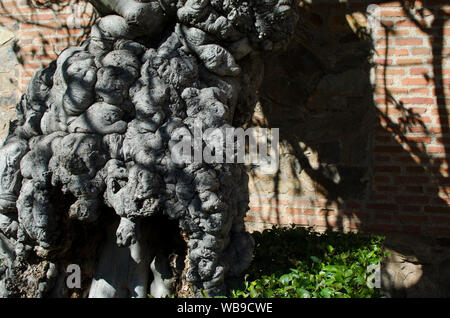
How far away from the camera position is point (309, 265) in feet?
10.6

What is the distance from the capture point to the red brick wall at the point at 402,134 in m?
4.27

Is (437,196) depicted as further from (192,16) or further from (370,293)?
(192,16)

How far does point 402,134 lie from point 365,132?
32 cm

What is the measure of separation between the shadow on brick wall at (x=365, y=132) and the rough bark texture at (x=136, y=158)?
4.59 ft

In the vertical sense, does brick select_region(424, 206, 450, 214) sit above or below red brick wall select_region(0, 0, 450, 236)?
below

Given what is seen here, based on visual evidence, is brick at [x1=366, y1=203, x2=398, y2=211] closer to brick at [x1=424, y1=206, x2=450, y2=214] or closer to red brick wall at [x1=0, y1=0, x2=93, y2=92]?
brick at [x1=424, y1=206, x2=450, y2=214]

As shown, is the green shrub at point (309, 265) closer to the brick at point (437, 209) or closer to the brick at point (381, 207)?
the brick at point (381, 207)

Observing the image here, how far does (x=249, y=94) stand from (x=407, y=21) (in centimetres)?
189

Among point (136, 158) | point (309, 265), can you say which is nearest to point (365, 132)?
point (309, 265)

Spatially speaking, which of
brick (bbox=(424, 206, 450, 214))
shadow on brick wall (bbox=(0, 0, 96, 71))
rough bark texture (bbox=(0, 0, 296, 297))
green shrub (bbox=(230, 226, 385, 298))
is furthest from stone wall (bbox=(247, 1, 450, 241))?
shadow on brick wall (bbox=(0, 0, 96, 71))

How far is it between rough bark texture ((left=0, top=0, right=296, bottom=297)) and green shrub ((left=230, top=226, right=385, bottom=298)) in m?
0.23

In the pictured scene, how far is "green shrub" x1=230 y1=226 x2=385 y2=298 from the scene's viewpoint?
278 centimetres

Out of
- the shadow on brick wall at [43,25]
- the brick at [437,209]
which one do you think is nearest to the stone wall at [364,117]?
the brick at [437,209]
